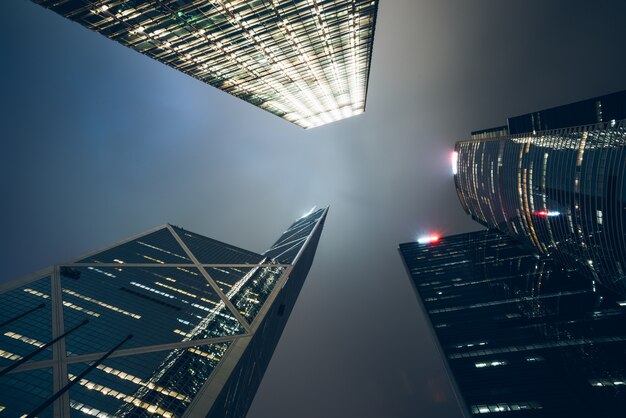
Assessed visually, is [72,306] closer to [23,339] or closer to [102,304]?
[102,304]

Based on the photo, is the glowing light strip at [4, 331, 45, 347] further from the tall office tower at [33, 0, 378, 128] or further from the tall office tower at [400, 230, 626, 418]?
the tall office tower at [400, 230, 626, 418]

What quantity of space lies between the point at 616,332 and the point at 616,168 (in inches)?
1687

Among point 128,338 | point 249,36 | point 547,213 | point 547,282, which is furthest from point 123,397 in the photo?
point 547,282

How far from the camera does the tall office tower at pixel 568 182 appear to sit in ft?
204

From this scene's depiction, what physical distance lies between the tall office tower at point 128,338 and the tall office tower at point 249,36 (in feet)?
128

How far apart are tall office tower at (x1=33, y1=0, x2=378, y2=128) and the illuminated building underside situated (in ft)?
174

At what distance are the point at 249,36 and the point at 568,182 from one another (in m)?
81.4

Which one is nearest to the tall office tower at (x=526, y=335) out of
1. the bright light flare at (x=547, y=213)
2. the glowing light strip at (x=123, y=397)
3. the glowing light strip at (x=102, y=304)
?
the bright light flare at (x=547, y=213)

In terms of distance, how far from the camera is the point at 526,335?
262 feet

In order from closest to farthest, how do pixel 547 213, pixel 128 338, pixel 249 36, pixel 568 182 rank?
pixel 128 338 < pixel 249 36 < pixel 568 182 < pixel 547 213

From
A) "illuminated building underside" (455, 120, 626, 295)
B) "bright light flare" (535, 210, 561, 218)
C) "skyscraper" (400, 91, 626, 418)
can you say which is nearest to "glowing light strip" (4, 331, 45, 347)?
"skyscraper" (400, 91, 626, 418)

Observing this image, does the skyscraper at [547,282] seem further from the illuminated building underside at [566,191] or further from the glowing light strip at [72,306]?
the glowing light strip at [72,306]

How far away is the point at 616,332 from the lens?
7262cm

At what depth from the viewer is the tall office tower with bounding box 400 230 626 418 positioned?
62062 mm
